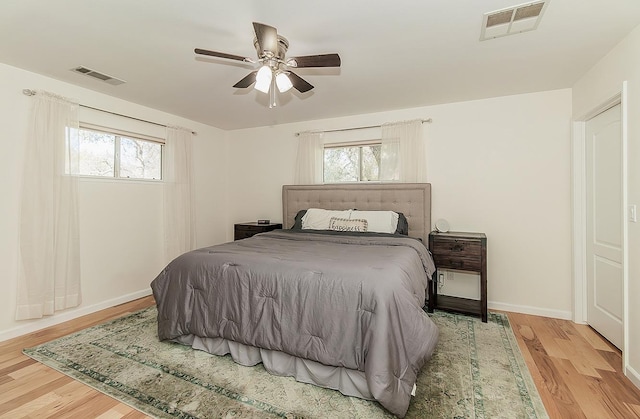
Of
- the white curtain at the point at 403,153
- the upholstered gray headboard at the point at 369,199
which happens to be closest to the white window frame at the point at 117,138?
the upholstered gray headboard at the point at 369,199

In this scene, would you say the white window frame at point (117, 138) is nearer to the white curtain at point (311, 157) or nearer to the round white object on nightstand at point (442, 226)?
the white curtain at point (311, 157)

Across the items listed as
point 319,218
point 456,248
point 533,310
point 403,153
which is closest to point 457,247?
point 456,248

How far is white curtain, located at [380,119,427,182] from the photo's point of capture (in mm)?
3605

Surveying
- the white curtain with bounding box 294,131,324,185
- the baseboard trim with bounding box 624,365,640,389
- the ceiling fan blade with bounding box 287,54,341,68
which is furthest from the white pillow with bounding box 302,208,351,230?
the baseboard trim with bounding box 624,365,640,389

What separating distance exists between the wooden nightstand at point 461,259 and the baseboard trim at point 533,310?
0.86ft

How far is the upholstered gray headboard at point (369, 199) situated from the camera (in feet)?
11.6

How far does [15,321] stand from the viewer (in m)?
2.69

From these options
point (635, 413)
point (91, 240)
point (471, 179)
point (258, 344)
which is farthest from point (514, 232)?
point (91, 240)

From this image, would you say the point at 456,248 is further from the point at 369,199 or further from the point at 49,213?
the point at 49,213

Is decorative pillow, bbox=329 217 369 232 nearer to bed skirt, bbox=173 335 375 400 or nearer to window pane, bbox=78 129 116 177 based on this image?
bed skirt, bbox=173 335 375 400

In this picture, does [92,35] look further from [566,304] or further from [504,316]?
[566,304]

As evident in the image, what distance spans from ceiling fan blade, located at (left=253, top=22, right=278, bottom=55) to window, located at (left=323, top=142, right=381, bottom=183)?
2.33m

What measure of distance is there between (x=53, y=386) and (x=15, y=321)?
4.21 ft

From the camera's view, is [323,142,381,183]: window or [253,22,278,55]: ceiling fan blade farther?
[323,142,381,183]: window
